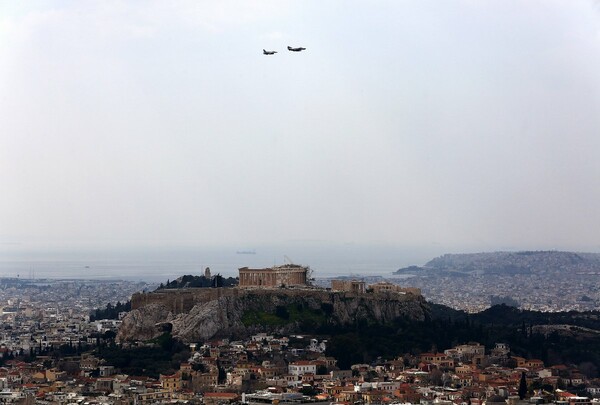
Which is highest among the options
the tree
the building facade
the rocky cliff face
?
the building facade

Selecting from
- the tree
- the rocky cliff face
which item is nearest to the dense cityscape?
the tree

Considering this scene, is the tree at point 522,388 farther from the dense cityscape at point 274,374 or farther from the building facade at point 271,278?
the building facade at point 271,278

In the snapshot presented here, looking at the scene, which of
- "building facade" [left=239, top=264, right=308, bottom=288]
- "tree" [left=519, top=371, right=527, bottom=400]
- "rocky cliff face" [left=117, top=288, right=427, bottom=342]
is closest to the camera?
"tree" [left=519, top=371, right=527, bottom=400]

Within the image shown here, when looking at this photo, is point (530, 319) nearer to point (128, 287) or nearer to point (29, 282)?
point (128, 287)

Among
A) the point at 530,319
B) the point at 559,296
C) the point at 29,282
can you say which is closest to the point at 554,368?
the point at 530,319

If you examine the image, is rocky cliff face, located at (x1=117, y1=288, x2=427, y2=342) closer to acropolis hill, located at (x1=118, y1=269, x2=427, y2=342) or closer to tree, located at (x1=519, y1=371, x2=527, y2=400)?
acropolis hill, located at (x1=118, y1=269, x2=427, y2=342)

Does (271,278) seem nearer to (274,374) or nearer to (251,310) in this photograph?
(251,310)

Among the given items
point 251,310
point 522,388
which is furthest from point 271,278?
point 522,388

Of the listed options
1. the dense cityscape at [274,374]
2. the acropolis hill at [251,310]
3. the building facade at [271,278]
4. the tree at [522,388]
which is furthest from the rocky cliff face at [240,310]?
the tree at [522,388]
